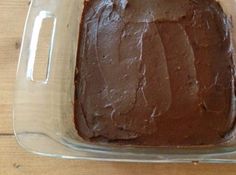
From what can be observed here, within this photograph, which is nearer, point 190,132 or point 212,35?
point 190,132

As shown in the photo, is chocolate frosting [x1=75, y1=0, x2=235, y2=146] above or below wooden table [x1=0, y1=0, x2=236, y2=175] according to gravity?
above

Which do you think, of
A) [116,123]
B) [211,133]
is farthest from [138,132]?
[211,133]

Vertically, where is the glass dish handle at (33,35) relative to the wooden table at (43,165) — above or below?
above

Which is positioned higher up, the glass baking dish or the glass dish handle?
the glass dish handle

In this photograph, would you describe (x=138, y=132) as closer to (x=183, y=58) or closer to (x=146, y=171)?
(x=146, y=171)
